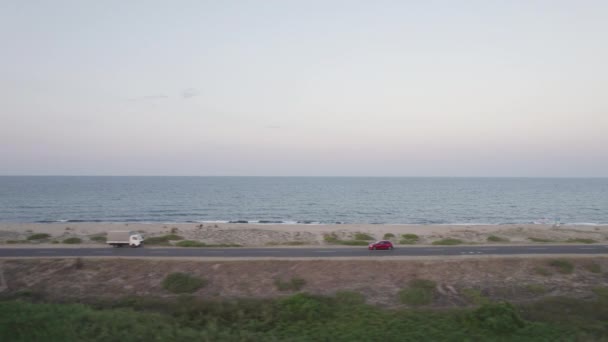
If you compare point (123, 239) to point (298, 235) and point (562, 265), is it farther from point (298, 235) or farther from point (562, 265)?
point (562, 265)

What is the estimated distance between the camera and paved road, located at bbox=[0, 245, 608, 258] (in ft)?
113

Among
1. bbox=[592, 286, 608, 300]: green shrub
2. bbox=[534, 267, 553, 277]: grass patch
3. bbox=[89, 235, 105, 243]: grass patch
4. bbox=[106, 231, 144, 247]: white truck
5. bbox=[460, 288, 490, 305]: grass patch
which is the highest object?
bbox=[106, 231, 144, 247]: white truck

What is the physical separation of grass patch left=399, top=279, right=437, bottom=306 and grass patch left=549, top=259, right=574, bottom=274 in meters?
11.7

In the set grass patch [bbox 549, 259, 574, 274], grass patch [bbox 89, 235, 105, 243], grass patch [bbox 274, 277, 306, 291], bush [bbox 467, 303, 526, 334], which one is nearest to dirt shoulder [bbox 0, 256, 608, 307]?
grass patch [bbox 549, 259, 574, 274]

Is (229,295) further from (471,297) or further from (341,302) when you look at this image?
(471,297)

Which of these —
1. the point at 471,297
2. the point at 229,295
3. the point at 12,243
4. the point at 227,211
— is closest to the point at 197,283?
the point at 229,295

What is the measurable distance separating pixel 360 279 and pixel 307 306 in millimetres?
7792

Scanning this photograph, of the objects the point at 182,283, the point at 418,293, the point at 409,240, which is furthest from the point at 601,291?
the point at 182,283

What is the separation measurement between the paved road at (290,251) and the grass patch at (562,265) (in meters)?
4.01

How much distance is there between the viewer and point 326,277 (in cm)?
2855

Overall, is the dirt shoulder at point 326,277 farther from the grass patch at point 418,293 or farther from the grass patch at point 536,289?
the grass patch at point 418,293

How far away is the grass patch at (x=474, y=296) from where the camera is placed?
24406mm

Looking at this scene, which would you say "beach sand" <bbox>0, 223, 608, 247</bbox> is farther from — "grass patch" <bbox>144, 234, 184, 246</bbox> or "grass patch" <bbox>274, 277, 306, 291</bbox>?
"grass patch" <bbox>274, 277, 306, 291</bbox>

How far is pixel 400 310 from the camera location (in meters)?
22.2
